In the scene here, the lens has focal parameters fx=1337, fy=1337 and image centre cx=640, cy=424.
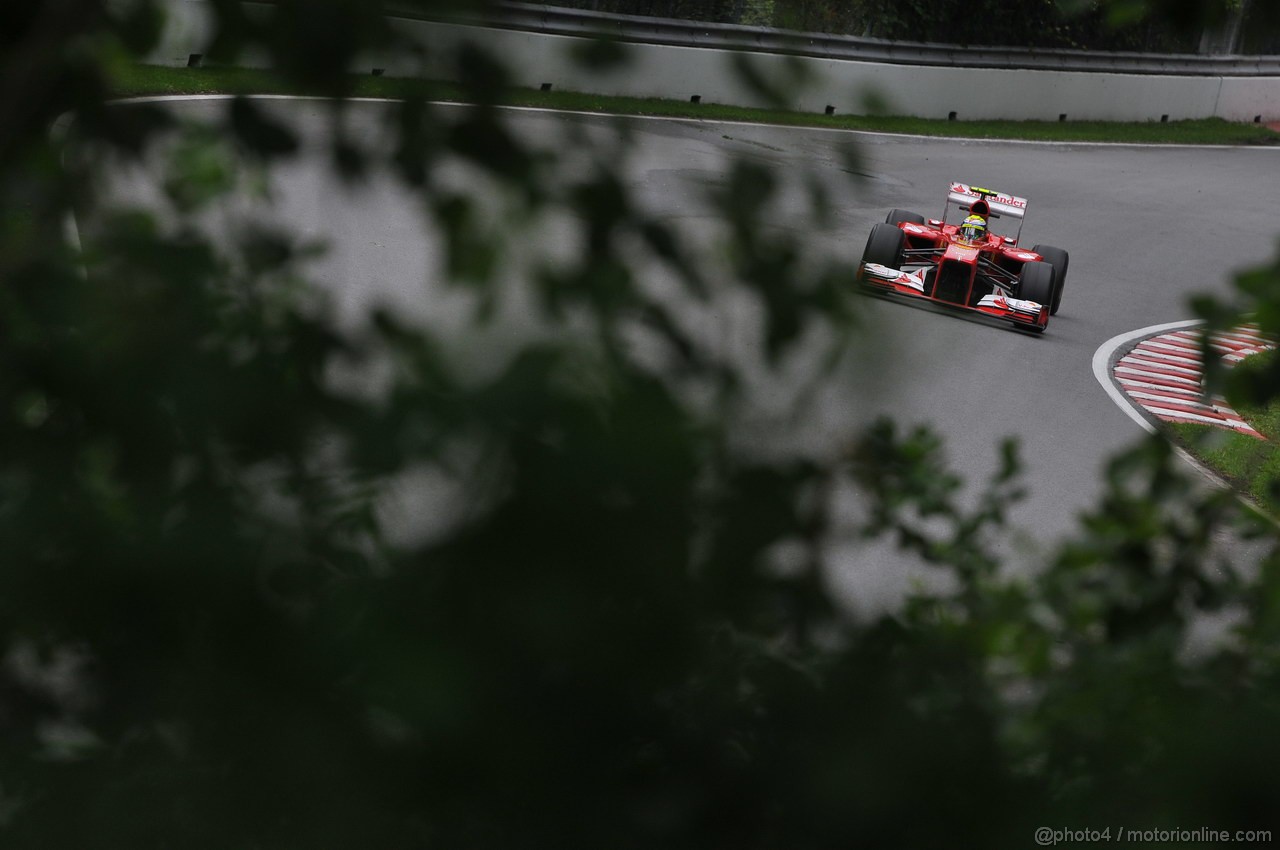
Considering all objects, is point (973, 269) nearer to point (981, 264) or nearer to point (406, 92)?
point (981, 264)

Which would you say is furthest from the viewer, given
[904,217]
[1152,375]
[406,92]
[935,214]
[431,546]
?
[935,214]

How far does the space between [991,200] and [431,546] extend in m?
11.8

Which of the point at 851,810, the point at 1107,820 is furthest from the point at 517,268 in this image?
the point at 1107,820

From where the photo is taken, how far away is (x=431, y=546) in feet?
3.45

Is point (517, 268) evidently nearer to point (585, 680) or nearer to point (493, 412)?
point (493, 412)

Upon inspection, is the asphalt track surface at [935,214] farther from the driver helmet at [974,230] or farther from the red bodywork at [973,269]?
the driver helmet at [974,230]

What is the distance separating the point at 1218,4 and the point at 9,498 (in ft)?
4.85

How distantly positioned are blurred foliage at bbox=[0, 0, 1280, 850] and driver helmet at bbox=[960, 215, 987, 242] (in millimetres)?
10848

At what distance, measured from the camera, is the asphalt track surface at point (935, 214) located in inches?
46.9

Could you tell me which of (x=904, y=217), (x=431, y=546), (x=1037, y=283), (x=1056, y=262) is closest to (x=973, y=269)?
(x=1037, y=283)

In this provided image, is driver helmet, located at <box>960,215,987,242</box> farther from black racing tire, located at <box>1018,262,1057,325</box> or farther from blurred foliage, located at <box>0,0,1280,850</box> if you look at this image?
blurred foliage, located at <box>0,0,1280,850</box>

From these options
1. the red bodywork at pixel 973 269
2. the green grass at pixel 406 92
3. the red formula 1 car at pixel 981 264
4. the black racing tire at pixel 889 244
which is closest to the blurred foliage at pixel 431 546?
the green grass at pixel 406 92

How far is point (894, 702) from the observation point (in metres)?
1.23

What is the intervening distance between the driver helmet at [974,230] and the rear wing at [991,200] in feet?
0.76
